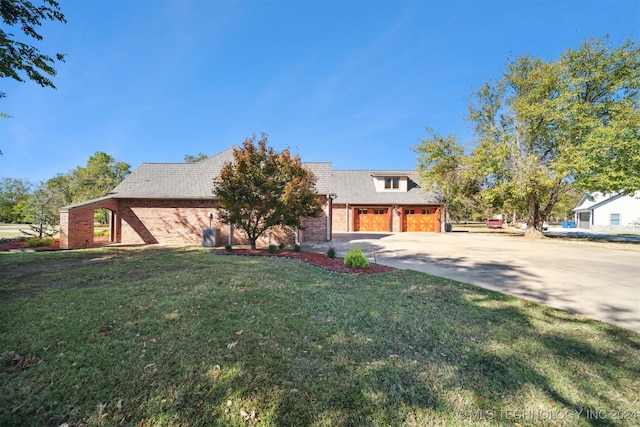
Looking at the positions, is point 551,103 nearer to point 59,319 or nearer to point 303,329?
point 303,329

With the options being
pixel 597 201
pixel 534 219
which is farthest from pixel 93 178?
pixel 597 201

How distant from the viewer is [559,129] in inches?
696

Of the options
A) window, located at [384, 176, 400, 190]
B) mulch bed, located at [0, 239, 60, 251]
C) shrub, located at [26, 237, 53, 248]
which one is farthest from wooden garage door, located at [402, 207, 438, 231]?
shrub, located at [26, 237, 53, 248]

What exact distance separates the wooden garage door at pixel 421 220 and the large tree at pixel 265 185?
16.0 metres

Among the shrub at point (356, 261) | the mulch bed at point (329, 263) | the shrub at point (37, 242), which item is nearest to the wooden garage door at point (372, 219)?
the mulch bed at point (329, 263)

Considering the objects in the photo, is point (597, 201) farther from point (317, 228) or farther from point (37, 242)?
point (37, 242)

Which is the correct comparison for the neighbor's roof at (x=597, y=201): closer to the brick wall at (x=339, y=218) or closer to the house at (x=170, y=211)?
the brick wall at (x=339, y=218)

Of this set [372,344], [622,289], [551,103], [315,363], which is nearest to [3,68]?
[315,363]

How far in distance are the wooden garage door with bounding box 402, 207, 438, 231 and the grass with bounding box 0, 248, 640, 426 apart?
63.7ft

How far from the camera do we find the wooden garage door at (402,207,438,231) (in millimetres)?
24516

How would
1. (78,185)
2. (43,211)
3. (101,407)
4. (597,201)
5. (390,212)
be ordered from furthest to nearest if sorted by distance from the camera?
(78,185) < (597,201) < (390,212) < (43,211) < (101,407)

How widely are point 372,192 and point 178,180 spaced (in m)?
16.8

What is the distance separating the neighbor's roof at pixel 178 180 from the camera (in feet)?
47.5

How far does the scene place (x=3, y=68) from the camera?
20.6 feet
